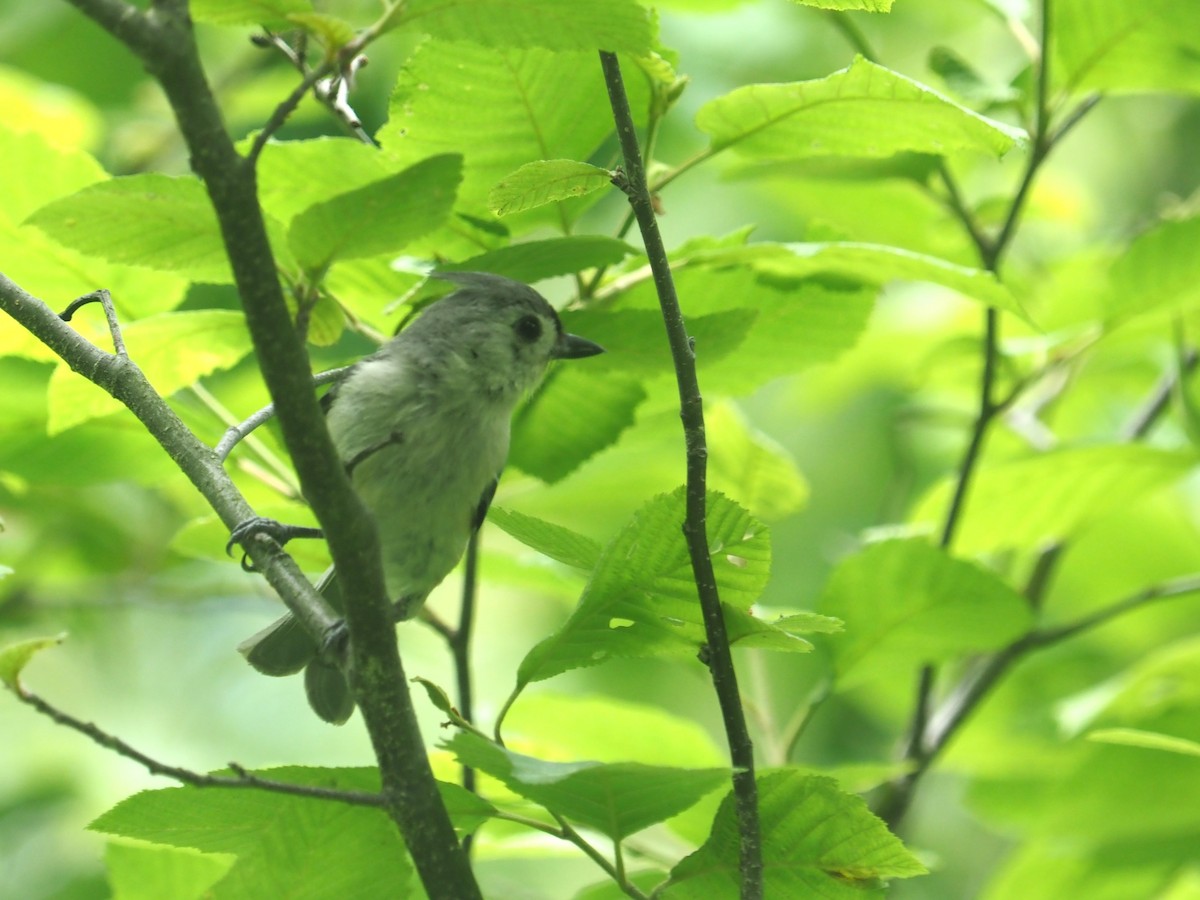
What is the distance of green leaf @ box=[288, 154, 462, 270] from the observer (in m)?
1.38

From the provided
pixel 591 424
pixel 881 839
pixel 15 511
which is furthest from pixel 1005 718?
pixel 15 511

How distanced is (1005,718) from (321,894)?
1951mm

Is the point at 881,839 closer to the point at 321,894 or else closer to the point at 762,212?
the point at 321,894

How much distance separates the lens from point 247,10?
1169 millimetres

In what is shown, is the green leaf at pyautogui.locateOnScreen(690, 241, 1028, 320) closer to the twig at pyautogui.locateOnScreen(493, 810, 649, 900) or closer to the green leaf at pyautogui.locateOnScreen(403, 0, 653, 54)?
the green leaf at pyautogui.locateOnScreen(403, 0, 653, 54)

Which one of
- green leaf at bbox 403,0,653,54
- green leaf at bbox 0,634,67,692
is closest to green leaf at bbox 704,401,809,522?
green leaf at bbox 403,0,653,54

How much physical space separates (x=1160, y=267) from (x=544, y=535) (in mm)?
1497

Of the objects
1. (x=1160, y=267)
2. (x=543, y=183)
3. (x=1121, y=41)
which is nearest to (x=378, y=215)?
(x=543, y=183)

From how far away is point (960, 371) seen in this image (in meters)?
3.16

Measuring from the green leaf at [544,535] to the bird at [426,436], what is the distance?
0.79 m

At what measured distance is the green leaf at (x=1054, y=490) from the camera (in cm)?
236

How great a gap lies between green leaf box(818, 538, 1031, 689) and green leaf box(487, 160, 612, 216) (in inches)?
33.9

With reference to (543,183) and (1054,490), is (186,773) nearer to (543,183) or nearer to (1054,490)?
(543,183)

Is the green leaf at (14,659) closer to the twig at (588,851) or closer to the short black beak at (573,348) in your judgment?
the twig at (588,851)
